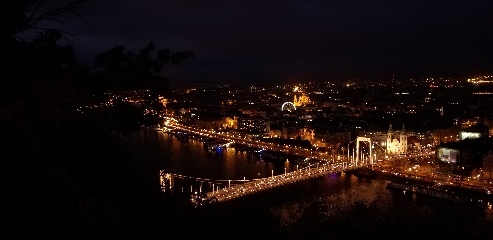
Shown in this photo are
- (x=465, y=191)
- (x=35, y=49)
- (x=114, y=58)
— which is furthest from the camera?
(x=465, y=191)

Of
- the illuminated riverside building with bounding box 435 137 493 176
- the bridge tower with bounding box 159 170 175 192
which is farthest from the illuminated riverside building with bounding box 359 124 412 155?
the bridge tower with bounding box 159 170 175 192

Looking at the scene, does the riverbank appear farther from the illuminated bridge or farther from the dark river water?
the illuminated bridge

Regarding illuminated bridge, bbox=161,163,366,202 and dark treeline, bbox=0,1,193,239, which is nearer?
dark treeline, bbox=0,1,193,239

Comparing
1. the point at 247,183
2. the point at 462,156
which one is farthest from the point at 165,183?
the point at 462,156

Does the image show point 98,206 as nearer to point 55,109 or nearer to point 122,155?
point 55,109

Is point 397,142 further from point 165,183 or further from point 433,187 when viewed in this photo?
point 165,183

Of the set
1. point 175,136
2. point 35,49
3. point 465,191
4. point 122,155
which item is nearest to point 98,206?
point 35,49
